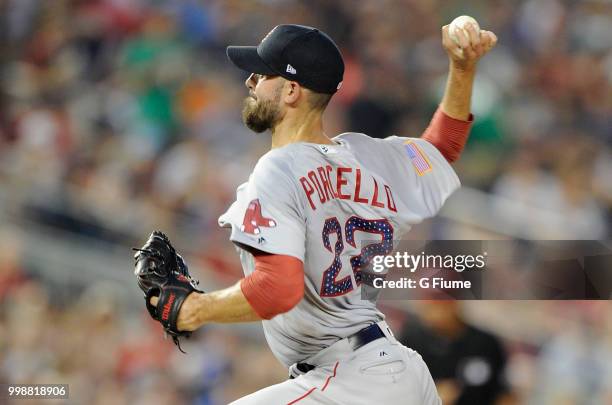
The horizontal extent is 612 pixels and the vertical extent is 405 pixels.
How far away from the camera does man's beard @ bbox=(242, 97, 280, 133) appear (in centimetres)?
265

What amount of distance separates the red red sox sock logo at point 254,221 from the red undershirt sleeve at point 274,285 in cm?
7

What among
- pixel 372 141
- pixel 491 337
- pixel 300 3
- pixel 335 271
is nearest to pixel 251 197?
pixel 335 271

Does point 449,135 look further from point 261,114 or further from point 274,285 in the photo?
point 274,285

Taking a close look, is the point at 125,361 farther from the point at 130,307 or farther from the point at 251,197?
the point at 251,197

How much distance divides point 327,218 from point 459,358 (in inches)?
100

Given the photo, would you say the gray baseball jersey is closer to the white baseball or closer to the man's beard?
the man's beard

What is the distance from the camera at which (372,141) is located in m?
2.82

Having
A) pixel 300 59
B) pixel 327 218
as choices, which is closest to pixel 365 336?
pixel 327 218

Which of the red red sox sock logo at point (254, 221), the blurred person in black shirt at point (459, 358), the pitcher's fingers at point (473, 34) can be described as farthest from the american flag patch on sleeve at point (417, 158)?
the blurred person in black shirt at point (459, 358)

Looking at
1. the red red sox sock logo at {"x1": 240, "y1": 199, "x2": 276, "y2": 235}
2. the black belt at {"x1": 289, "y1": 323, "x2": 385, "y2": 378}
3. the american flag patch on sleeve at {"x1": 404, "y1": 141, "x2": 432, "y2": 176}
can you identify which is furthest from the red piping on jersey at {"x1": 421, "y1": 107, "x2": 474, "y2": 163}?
the red red sox sock logo at {"x1": 240, "y1": 199, "x2": 276, "y2": 235}

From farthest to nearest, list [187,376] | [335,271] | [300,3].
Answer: [300,3] → [187,376] → [335,271]

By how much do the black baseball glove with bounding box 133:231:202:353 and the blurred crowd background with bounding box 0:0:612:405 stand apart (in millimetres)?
2654

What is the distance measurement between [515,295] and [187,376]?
2008 mm

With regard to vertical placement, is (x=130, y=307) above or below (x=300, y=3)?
below
